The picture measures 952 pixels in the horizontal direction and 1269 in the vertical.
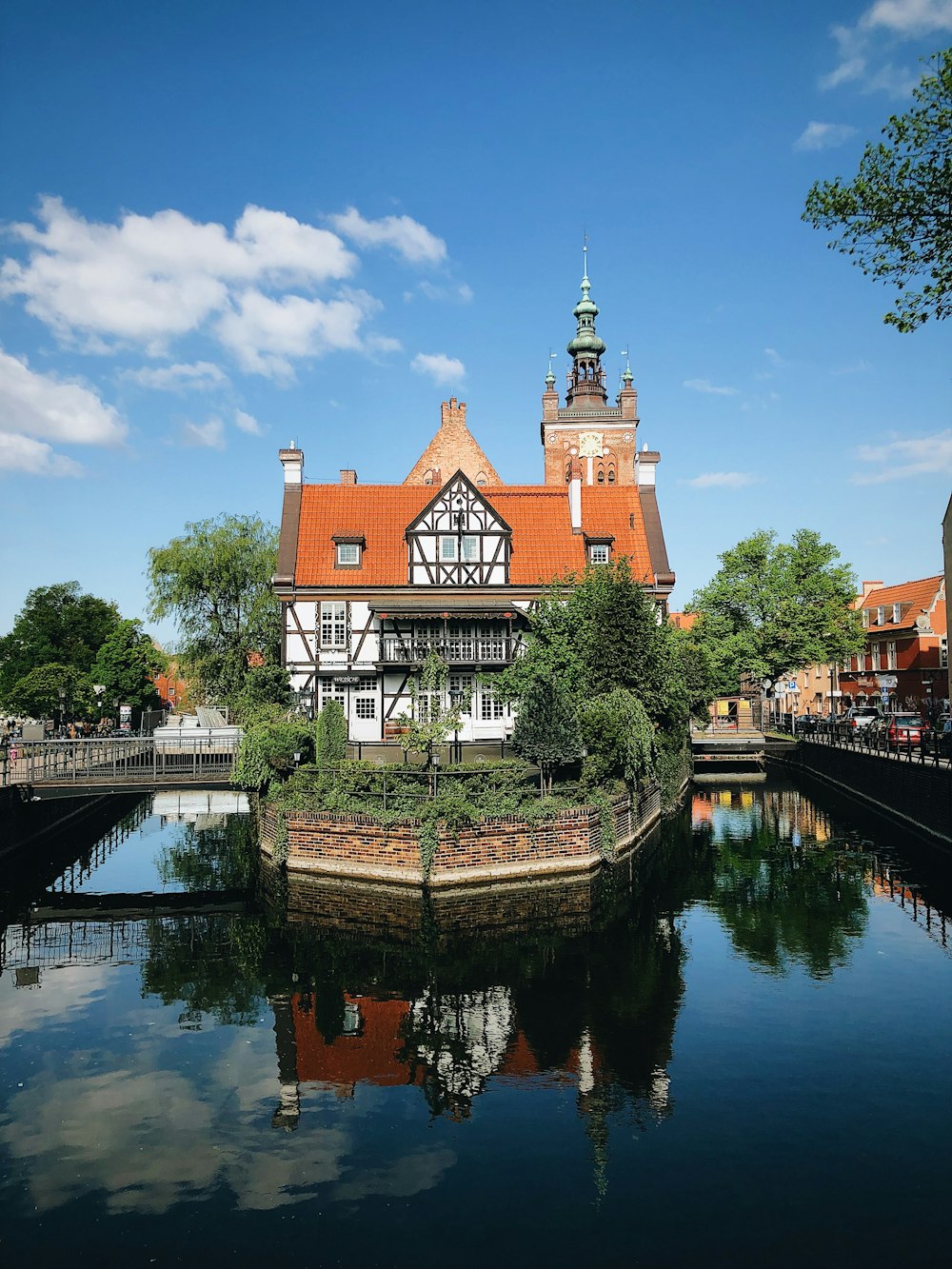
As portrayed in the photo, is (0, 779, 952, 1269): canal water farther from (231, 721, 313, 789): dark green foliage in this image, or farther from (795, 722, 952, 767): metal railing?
(795, 722, 952, 767): metal railing

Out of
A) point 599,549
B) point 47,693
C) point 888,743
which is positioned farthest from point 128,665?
point 888,743

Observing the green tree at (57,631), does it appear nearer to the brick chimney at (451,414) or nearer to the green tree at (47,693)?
the green tree at (47,693)

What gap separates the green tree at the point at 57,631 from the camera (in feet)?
230

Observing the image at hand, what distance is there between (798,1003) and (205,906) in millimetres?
12839

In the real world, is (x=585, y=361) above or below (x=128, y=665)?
above

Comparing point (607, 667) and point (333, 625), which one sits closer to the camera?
point (607, 667)

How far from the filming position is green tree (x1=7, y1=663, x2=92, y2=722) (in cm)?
4484

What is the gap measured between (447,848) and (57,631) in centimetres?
6157

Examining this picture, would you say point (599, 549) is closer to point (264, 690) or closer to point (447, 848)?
point (264, 690)

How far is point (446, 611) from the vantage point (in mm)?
35625

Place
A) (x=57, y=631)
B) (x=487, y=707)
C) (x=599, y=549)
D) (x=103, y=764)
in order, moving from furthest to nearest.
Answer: (x=57, y=631) < (x=599, y=549) < (x=487, y=707) < (x=103, y=764)

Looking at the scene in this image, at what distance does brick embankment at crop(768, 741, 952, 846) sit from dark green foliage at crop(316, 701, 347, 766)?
17.1 meters

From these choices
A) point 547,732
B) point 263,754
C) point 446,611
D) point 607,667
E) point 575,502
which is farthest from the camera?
point 575,502

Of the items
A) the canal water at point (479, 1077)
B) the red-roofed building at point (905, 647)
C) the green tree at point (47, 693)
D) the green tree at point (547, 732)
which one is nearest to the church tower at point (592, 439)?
the red-roofed building at point (905, 647)
